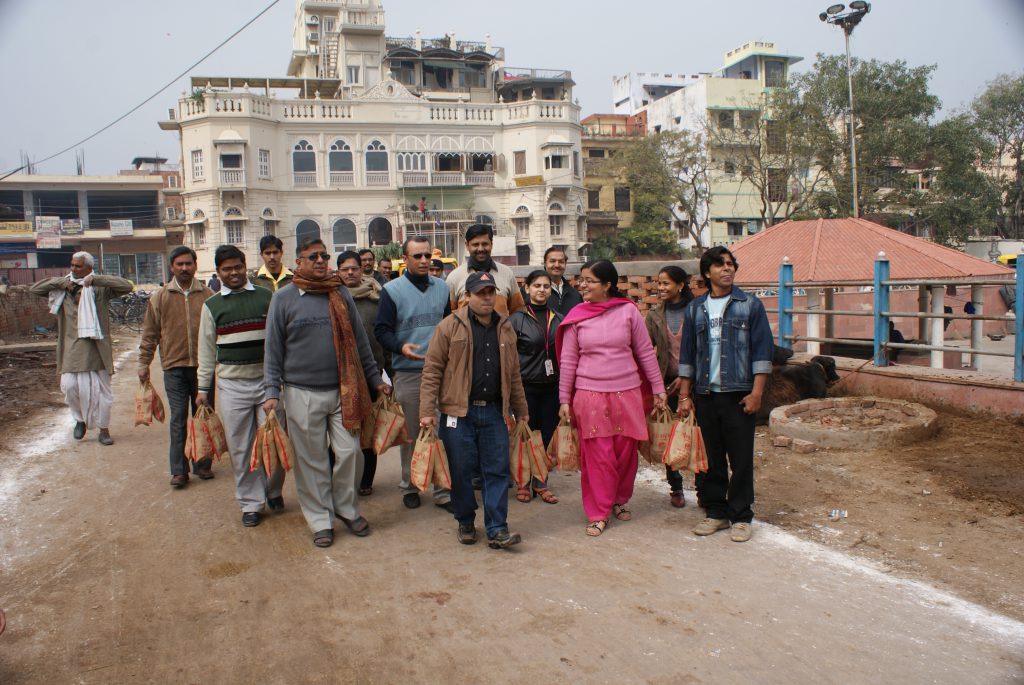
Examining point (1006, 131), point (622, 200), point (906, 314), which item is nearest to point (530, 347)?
point (906, 314)

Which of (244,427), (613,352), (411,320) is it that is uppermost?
(411,320)

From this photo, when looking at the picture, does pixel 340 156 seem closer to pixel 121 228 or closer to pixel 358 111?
pixel 358 111

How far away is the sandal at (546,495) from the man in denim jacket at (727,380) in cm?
112

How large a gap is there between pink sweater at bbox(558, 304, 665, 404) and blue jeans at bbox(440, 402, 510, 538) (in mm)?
596

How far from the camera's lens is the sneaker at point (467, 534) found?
474 cm

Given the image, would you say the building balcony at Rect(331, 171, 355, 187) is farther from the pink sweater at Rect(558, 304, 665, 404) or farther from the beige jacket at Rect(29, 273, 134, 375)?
the pink sweater at Rect(558, 304, 665, 404)

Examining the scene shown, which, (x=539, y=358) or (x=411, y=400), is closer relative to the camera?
(x=411, y=400)

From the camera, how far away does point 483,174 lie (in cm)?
4578

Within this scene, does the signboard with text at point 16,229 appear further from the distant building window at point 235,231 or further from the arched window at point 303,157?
the arched window at point 303,157

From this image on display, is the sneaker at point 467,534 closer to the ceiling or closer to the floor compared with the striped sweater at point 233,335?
closer to the floor

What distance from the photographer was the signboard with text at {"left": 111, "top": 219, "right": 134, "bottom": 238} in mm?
45438

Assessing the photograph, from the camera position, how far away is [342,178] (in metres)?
43.6

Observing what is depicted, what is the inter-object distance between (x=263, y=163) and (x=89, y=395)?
3689 centimetres

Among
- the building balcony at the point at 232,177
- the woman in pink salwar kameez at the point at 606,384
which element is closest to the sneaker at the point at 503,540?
the woman in pink salwar kameez at the point at 606,384
